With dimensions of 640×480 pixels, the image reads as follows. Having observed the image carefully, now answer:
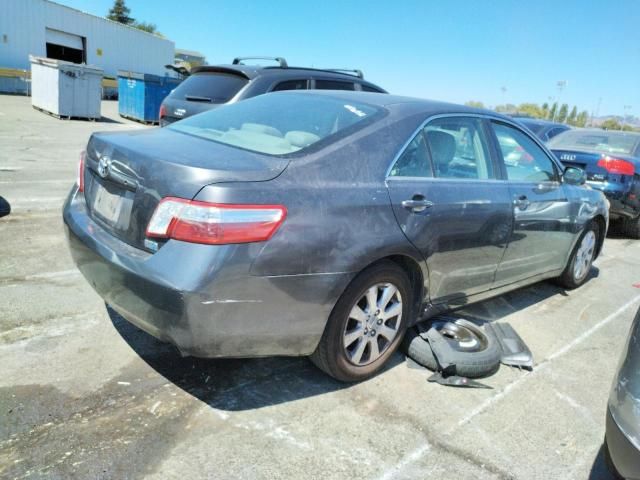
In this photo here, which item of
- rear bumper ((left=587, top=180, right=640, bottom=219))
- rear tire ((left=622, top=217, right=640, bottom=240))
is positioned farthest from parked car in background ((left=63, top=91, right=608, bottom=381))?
rear tire ((left=622, top=217, right=640, bottom=240))

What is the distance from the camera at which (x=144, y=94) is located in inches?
744

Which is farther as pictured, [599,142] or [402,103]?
[599,142]

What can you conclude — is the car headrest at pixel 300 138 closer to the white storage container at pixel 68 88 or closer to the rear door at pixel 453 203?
the rear door at pixel 453 203

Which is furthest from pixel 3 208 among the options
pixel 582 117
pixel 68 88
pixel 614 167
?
pixel 582 117

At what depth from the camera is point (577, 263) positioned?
197 inches

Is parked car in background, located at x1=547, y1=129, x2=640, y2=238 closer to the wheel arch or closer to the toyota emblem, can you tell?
the wheel arch

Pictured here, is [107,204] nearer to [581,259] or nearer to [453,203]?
[453,203]

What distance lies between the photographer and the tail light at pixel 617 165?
7.22 m

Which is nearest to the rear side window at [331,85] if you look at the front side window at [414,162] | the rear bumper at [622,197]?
the rear bumper at [622,197]

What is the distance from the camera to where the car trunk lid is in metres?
2.30

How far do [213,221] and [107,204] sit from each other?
0.83 m

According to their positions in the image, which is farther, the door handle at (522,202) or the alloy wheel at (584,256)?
the alloy wheel at (584,256)

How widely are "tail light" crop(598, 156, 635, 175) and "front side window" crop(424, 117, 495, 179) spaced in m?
4.62

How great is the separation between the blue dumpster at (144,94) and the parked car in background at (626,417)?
762 inches
